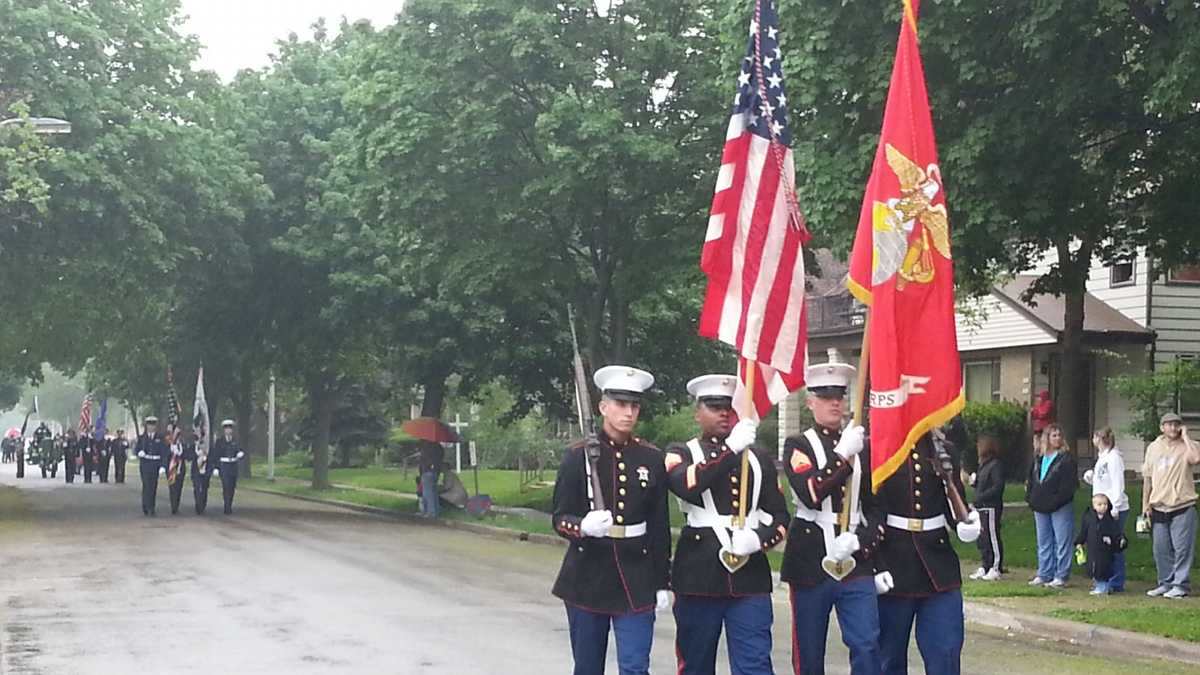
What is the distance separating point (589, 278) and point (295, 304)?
36.4 feet

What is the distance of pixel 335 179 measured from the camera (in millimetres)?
34875

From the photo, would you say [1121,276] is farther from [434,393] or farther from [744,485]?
[744,485]

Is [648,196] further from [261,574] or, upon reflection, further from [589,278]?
[261,574]

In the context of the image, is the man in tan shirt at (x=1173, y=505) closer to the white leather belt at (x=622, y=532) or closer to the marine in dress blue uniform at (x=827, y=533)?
the marine in dress blue uniform at (x=827, y=533)

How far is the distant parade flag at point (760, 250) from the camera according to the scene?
8.93 m

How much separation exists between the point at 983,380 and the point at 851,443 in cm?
3325

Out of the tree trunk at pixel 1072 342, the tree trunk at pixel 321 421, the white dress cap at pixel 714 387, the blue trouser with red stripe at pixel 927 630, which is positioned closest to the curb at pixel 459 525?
the tree trunk at pixel 321 421

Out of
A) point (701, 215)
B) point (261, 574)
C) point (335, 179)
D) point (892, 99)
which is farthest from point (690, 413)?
point (892, 99)

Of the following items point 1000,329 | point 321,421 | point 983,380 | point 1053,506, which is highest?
point 1000,329

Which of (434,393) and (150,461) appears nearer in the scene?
(150,461)

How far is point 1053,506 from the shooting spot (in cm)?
1764

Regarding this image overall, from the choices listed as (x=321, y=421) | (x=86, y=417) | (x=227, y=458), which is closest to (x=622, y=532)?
(x=227, y=458)

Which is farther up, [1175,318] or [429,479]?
[1175,318]

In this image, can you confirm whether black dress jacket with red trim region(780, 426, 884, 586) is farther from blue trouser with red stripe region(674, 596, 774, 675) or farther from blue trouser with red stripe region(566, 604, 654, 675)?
blue trouser with red stripe region(566, 604, 654, 675)
